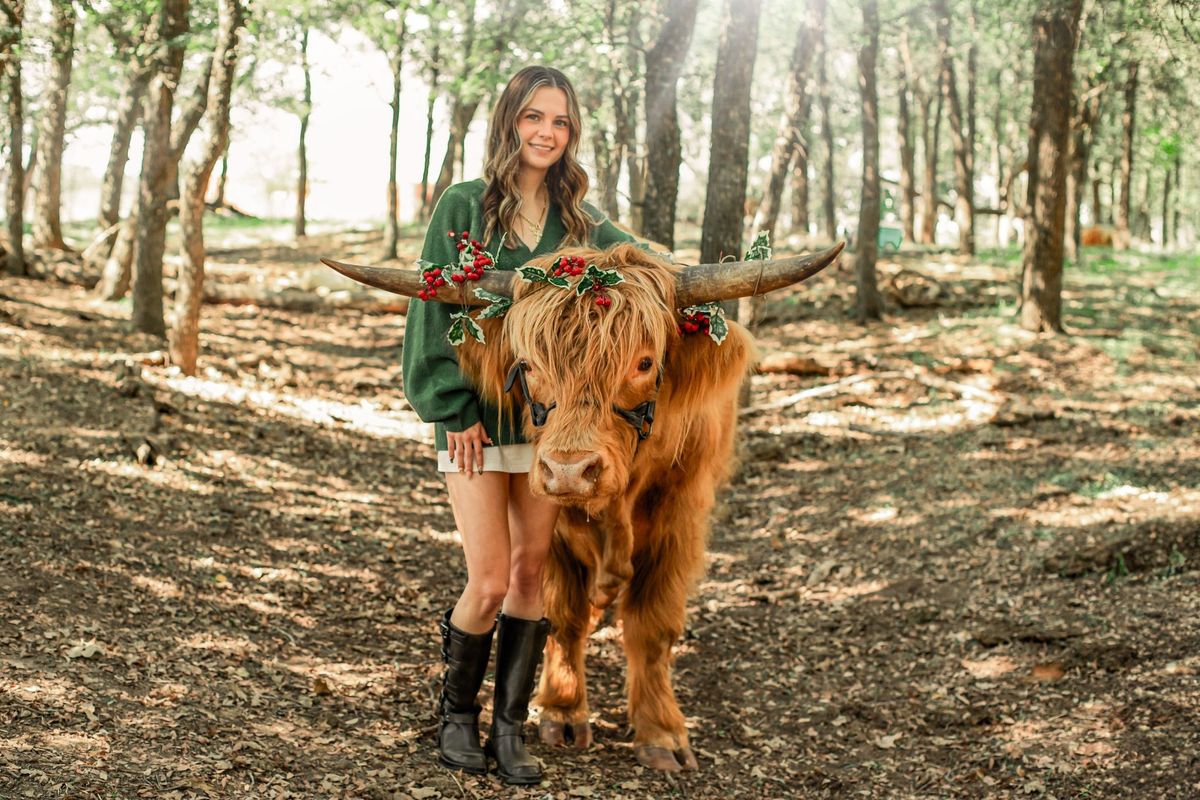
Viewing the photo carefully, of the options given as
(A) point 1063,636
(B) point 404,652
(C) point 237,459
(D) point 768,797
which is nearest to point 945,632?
(A) point 1063,636

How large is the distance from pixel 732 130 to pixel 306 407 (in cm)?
466

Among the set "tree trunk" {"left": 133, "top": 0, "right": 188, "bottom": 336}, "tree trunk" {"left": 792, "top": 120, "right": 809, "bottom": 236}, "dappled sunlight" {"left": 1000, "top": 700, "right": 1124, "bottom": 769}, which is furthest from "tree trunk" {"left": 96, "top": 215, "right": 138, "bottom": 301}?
"tree trunk" {"left": 792, "top": 120, "right": 809, "bottom": 236}

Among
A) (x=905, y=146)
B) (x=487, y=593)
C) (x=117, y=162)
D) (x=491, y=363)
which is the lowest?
(x=487, y=593)

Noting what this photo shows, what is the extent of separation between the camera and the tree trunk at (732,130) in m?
8.38

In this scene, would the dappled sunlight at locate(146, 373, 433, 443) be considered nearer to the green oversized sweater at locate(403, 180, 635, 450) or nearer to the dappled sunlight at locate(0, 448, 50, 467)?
the dappled sunlight at locate(0, 448, 50, 467)

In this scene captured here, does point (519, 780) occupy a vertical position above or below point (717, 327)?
below

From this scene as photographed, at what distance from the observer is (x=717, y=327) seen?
12.9 ft

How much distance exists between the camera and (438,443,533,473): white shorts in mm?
3742

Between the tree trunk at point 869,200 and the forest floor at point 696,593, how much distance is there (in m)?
3.59

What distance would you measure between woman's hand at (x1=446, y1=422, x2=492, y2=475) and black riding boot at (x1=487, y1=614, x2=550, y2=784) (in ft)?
2.28

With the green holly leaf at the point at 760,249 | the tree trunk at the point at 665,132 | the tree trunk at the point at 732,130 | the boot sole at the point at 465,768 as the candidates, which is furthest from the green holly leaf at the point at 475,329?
the tree trunk at the point at 665,132

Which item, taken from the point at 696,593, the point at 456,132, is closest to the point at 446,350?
the point at 696,593

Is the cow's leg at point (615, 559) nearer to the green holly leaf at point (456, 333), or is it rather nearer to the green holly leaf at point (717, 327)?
the green holly leaf at point (717, 327)

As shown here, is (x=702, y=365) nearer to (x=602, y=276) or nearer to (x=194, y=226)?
(x=602, y=276)
